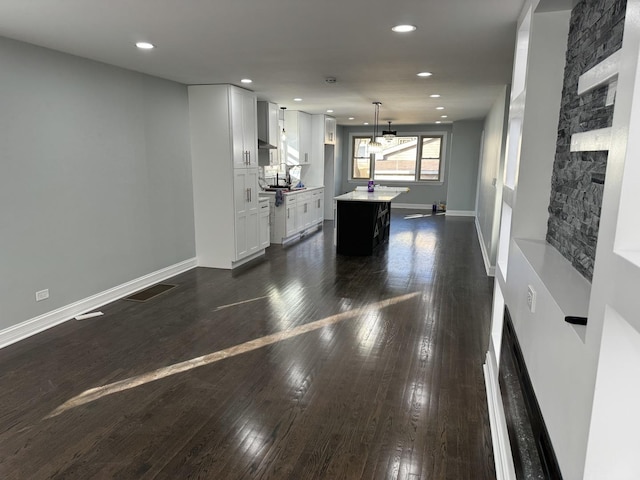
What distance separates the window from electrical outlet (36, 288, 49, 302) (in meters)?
9.88

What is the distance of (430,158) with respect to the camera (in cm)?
1269

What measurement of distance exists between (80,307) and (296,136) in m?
5.62

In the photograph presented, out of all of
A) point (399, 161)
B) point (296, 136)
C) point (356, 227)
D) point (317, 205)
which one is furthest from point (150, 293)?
point (399, 161)

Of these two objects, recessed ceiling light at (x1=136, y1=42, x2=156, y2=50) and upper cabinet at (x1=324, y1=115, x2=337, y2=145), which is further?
upper cabinet at (x1=324, y1=115, x2=337, y2=145)

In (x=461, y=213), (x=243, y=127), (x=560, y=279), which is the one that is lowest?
(x=461, y=213)

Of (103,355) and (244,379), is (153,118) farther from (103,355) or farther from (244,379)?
(244,379)

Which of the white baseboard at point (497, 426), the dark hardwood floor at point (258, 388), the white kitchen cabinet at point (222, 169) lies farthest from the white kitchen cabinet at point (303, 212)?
the white baseboard at point (497, 426)

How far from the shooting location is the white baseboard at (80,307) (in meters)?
3.58

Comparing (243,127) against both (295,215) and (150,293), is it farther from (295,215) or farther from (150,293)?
(150,293)

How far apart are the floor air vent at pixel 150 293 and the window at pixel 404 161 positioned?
8.57m

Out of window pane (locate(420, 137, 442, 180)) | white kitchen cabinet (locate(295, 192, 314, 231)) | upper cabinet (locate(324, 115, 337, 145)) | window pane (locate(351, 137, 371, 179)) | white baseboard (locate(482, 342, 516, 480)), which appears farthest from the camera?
window pane (locate(351, 137, 371, 179))

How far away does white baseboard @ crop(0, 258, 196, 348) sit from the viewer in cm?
358

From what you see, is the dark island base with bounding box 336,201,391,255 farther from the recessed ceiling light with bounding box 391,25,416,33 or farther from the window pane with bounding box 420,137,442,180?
the window pane with bounding box 420,137,442,180

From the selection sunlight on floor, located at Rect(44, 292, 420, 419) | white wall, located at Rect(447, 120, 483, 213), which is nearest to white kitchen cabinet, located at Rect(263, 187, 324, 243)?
sunlight on floor, located at Rect(44, 292, 420, 419)
